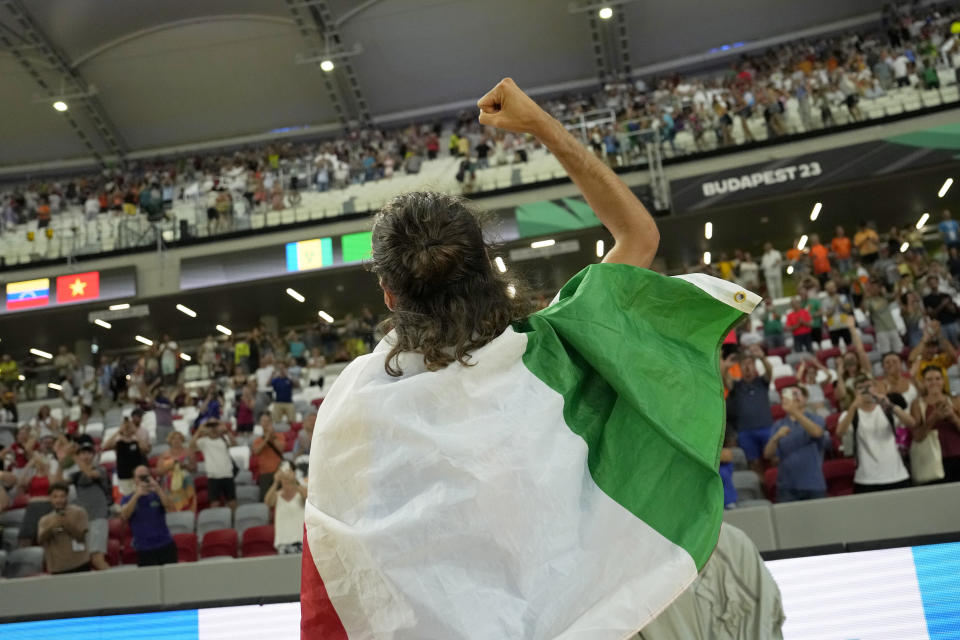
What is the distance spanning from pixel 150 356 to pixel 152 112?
1081 cm

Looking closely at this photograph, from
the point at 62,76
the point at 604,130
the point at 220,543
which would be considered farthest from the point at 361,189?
the point at 220,543

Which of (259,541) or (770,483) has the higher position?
(770,483)

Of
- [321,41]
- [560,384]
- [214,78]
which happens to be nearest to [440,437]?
[560,384]

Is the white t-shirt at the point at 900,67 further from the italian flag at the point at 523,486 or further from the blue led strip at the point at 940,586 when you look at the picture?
the italian flag at the point at 523,486

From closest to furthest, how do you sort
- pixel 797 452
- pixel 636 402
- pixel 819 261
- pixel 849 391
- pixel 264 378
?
1. pixel 636 402
2. pixel 797 452
3. pixel 849 391
4. pixel 264 378
5. pixel 819 261

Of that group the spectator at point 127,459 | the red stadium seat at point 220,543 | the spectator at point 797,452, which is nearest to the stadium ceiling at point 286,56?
the spectator at point 127,459

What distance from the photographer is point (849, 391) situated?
841cm

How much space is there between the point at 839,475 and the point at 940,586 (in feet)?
13.3

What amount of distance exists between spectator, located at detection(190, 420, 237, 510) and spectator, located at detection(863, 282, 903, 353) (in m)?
7.70

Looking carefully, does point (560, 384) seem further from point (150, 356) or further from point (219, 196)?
point (219, 196)

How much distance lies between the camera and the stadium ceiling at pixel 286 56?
23781mm

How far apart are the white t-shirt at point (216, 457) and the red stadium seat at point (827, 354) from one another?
6.76 m

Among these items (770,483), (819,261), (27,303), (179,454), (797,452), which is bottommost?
(770,483)

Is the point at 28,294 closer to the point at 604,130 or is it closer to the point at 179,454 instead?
the point at 604,130
